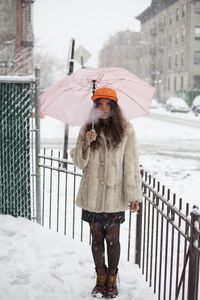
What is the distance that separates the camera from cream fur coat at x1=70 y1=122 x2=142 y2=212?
3199mm

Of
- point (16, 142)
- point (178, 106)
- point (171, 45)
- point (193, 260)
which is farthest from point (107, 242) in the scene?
point (171, 45)

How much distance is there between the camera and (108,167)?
3221 millimetres

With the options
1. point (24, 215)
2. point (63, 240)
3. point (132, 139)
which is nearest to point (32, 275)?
point (63, 240)

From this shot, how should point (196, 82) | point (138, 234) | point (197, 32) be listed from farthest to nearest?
point (196, 82) < point (197, 32) < point (138, 234)

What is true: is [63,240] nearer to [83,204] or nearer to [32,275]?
[32,275]

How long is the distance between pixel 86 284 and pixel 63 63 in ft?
236

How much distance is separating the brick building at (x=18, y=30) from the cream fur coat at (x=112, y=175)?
868 inches

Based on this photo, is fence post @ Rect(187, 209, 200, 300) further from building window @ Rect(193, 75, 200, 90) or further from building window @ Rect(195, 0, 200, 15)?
building window @ Rect(195, 0, 200, 15)

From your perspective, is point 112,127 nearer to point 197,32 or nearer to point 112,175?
point 112,175

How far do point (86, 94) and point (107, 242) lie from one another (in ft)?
5.12

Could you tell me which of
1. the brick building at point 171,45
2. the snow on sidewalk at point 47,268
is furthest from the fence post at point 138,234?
the brick building at point 171,45

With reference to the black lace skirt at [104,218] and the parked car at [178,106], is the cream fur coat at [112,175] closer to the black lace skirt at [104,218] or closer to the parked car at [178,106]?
the black lace skirt at [104,218]

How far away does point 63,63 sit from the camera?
72938 mm

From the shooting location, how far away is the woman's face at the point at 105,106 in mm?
3186
